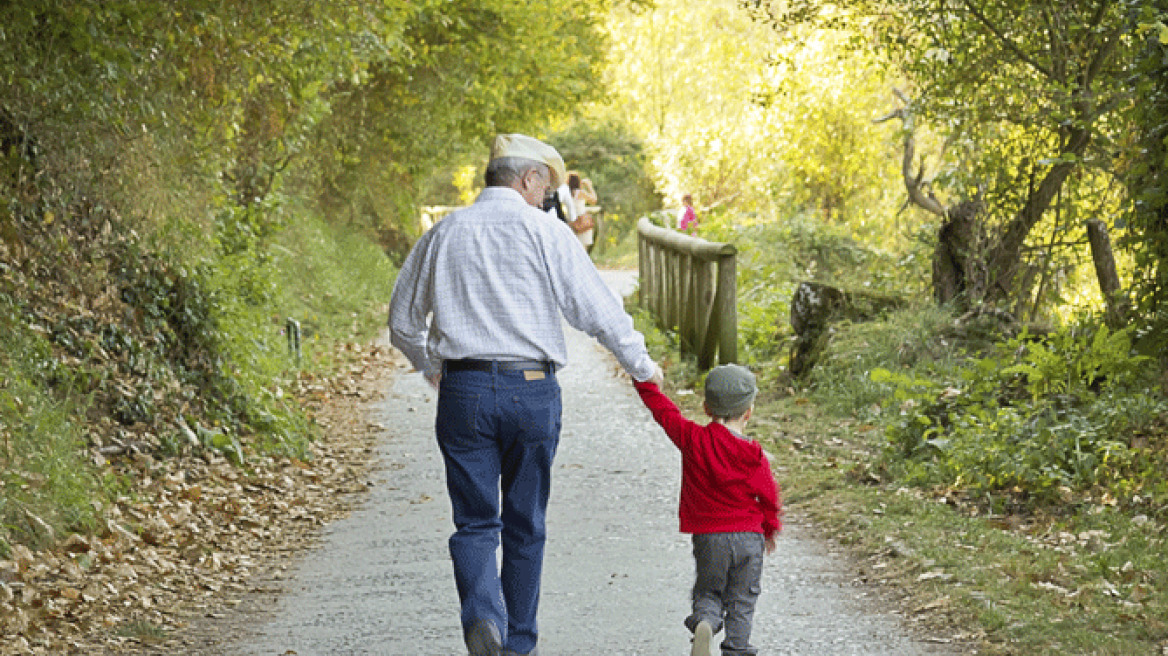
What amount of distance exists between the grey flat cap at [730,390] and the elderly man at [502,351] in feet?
0.90

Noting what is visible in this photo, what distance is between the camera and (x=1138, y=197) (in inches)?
304

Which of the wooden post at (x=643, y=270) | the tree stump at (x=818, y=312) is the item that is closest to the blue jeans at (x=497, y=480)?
the tree stump at (x=818, y=312)

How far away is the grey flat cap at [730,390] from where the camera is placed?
15.2ft

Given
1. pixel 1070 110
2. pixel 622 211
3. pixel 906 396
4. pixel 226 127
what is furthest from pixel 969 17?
pixel 622 211

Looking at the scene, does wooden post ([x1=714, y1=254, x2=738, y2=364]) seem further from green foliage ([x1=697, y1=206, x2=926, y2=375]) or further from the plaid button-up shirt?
the plaid button-up shirt

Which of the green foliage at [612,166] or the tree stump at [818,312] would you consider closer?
the tree stump at [818,312]

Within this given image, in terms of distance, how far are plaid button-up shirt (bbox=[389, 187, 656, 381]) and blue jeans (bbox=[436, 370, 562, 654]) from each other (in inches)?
4.7

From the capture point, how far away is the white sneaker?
14.6ft

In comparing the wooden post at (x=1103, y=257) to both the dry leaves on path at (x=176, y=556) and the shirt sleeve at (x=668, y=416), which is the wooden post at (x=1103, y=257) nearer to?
the dry leaves on path at (x=176, y=556)

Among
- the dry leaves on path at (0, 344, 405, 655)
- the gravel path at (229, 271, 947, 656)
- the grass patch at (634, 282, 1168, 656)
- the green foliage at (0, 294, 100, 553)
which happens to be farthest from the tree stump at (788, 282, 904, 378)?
the green foliage at (0, 294, 100, 553)

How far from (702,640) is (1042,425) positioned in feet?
13.0

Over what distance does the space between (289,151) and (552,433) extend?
1065cm

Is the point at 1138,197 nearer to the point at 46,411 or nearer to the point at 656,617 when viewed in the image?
the point at 656,617

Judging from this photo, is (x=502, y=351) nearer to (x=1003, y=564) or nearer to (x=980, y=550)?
(x=1003, y=564)
